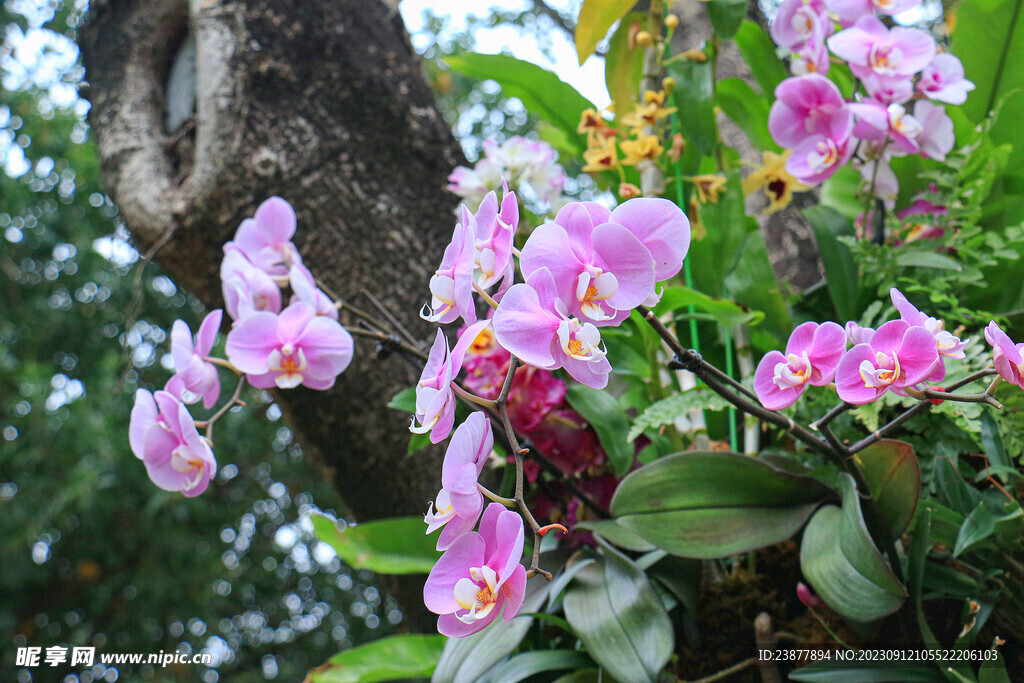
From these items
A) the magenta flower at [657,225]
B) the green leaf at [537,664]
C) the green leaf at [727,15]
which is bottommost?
the green leaf at [537,664]

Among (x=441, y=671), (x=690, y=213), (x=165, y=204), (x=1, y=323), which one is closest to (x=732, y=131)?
(x=690, y=213)

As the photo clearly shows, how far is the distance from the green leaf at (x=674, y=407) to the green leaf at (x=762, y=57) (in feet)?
1.54

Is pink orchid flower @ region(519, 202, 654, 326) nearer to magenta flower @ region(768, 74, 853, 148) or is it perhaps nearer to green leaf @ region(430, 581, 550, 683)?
green leaf @ region(430, 581, 550, 683)

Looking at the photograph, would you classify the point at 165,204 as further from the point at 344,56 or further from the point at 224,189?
the point at 344,56

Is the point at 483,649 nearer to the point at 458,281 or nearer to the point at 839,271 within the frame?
the point at 458,281

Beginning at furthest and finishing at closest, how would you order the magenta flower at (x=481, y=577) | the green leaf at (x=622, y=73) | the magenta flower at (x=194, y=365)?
the green leaf at (x=622, y=73) → the magenta flower at (x=194, y=365) → the magenta flower at (x=481, y=577)

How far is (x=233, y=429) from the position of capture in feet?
8.38

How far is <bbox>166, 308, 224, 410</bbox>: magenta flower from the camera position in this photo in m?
0.56

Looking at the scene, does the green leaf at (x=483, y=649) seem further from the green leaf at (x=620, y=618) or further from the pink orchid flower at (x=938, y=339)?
the pink orchid flower at (x=938, y=339)

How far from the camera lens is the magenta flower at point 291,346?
53 cm

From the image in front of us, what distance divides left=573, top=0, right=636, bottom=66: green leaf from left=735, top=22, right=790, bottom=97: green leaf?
19cm

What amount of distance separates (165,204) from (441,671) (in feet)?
2.30

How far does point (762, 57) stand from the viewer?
865 millimetres

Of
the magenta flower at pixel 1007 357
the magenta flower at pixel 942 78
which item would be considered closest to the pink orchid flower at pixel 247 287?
the magenta flower at pixel 1007 357
